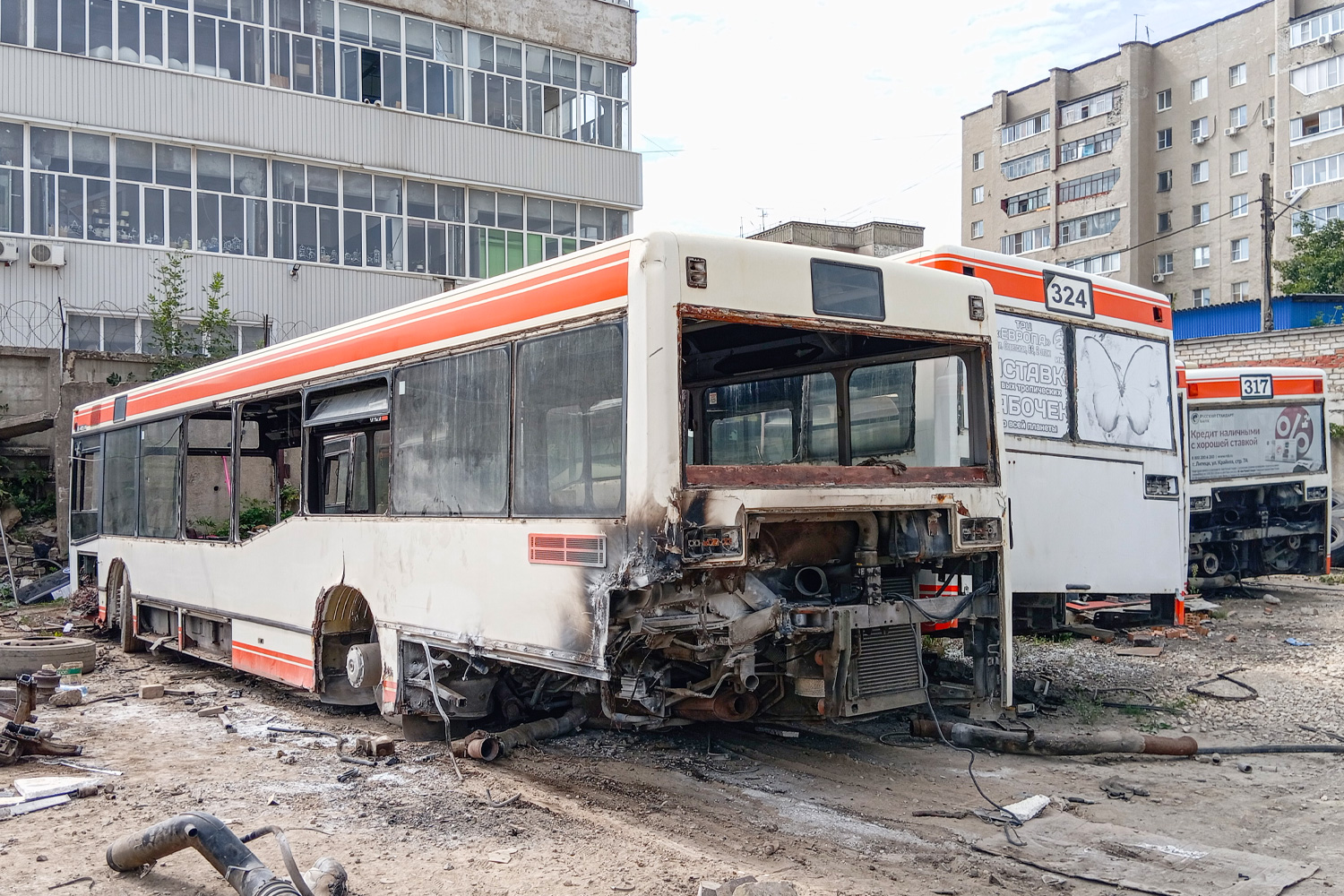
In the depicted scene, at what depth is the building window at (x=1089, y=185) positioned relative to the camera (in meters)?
56.5

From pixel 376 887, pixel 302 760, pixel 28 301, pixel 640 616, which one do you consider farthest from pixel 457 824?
pixel 28 301

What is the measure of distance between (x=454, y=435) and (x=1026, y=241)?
5935 centimetres

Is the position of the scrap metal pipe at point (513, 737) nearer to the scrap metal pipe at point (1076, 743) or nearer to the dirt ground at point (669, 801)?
the dirt ground at point (669, 801)

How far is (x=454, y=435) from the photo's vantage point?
22.0 ft

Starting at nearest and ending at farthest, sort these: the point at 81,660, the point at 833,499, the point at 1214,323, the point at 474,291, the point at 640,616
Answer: the point at 640,616 < the point at 833,499 < the point at 474,291 < the point at 81,660 < the point at 1214,323

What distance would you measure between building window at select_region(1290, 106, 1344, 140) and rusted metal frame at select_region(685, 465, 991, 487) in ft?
165

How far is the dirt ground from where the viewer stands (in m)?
4.85

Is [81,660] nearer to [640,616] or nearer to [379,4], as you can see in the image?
[640,616]

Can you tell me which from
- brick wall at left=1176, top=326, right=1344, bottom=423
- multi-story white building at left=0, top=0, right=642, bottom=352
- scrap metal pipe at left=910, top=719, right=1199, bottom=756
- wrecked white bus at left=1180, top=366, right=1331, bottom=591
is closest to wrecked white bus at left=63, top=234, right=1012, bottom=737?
scrap metal pipe at left=910, top=719, right=1199, bottom=756

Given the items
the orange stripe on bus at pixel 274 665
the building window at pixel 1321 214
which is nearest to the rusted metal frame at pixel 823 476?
the orange stripe on bus at pixel 274 665

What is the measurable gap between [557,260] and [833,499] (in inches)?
76.0

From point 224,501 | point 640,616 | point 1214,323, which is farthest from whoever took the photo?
point 1214,323

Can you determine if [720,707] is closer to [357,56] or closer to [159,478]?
[159,478]

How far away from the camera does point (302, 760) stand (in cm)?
707
